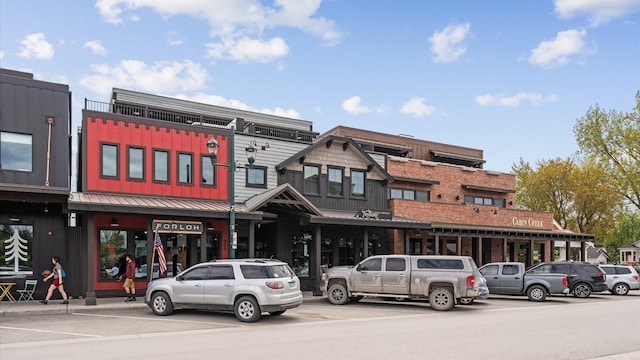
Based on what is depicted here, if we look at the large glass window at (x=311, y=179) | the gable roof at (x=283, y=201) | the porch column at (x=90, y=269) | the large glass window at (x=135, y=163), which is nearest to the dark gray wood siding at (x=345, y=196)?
the large glass window at (x=311, y=179)

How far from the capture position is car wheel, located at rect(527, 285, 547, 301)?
23.5 metres

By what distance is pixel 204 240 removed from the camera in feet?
71.7

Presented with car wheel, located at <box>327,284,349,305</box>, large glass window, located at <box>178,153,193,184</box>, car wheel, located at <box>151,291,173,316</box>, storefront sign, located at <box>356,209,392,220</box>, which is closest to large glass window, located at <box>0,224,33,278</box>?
large glass window, located at <box>178,153,193,184</box>

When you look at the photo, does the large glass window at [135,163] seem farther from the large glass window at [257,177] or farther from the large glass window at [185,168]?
the large glass window at [257,177]

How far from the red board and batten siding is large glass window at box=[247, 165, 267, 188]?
1.32 metres

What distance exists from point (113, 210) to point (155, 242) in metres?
2.33

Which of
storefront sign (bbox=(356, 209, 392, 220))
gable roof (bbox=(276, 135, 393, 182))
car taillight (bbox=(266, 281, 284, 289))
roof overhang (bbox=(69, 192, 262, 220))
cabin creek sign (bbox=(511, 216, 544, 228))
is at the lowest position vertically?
car taillight (bbox=(266, 281, 284, 289))

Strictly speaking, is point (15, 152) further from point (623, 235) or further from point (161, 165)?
point (623, 235)

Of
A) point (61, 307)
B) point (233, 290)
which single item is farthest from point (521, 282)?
point (61, 307)

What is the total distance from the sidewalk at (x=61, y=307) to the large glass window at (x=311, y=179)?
1018 cm

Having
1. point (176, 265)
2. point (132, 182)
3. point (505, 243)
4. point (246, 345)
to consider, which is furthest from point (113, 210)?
point (505, 243)

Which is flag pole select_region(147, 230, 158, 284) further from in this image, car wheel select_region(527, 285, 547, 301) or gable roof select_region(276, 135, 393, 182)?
car wheel select_region(527, 285, 547, 301)

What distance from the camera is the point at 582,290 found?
25.3 m

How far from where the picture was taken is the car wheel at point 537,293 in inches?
925
